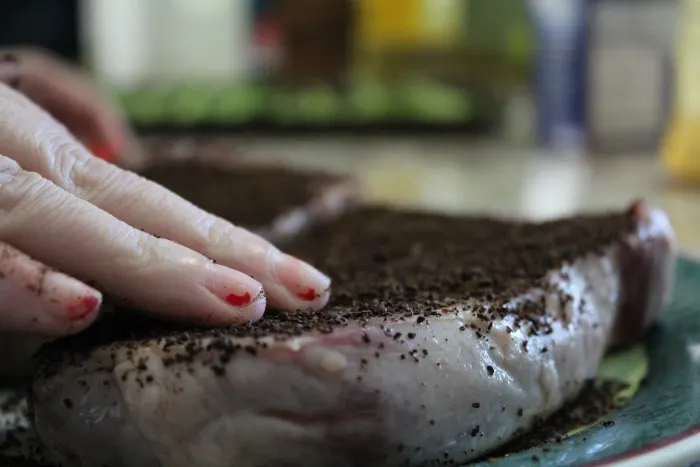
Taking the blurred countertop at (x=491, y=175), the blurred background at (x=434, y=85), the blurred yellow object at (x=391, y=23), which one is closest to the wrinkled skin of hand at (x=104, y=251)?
→ the blurred countertop at (x=491, y=175)

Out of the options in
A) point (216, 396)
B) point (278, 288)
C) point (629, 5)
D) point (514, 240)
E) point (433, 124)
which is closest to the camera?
point (216, 396)

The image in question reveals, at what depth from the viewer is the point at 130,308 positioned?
0.77 m

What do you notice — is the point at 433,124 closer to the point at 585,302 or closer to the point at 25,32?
the point at 585,302

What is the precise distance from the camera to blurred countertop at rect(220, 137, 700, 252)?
2178mm

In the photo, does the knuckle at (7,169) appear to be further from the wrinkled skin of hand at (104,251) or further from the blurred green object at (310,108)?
the blurred green object at (310,108)

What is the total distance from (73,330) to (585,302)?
0.53m

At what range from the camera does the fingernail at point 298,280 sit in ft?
2.57

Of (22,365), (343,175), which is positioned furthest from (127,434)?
(343,175)

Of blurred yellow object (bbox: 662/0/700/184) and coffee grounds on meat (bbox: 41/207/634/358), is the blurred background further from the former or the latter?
coffee grounds on meat (bbox: 41/207/634/358)

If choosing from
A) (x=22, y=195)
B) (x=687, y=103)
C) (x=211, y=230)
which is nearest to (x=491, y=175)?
(x=687, y=103)

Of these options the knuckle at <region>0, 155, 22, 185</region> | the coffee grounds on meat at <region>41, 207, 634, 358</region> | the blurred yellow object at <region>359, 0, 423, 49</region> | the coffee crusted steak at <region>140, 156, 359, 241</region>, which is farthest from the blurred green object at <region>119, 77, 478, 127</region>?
the knuckle at <region>0, 155, 22, 185</region>

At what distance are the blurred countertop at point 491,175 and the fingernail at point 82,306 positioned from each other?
1254 mm

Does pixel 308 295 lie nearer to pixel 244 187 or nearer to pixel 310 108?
pixel 244 187

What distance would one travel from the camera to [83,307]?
0.70 meters
